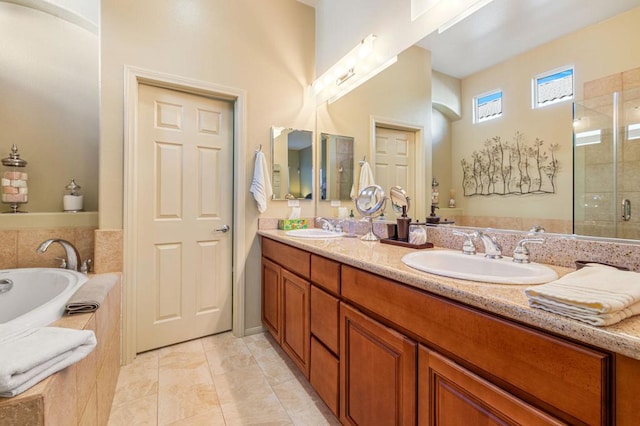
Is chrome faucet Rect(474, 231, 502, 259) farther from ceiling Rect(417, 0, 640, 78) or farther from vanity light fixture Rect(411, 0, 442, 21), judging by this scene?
vanity light fixture Rect(411, 0, 442, 21)

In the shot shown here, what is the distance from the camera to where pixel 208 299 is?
2305mm

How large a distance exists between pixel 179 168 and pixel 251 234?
2.45 feet

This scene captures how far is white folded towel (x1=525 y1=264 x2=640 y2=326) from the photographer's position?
1.70ft

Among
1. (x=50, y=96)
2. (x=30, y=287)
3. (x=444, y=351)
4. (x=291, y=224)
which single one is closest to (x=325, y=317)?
(x=444, y=351)

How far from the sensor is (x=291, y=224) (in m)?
2.41

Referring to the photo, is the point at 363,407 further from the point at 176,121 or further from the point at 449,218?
the point at 176,121

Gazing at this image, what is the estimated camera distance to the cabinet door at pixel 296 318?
1.57 metres

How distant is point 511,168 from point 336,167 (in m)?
1.43

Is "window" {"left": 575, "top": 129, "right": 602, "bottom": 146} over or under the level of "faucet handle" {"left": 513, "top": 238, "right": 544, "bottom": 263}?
over

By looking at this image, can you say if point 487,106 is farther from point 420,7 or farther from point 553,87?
point 420,7

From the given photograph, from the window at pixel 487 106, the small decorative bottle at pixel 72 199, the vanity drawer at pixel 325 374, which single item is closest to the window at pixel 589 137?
the window at pixel 487 106

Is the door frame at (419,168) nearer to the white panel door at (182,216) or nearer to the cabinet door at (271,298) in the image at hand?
the cabinet door at (271,298)

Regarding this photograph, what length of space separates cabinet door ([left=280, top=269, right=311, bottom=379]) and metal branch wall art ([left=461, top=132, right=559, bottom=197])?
1.00 m

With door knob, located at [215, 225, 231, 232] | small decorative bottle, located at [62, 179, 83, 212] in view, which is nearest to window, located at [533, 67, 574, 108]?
door knob, located at [215, 225, 231, 232]
